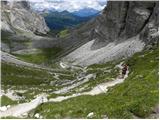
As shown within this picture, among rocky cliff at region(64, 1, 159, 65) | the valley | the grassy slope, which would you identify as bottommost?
the grassy slope

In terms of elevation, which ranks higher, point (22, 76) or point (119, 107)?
point (22, 76)

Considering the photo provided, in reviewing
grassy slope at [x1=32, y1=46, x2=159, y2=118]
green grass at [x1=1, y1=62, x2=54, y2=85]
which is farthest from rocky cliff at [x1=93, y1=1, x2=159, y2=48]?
grassy slope at [x1=32, y1=46, x2=159, y2=118]

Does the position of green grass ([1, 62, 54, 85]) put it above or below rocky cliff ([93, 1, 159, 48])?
below

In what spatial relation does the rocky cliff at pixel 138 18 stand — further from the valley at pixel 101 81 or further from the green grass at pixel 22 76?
the green grass at pixel 22 76

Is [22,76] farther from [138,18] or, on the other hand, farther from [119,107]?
[119,107]

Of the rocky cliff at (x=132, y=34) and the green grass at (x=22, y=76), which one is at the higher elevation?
the rocky cliff at (x=132, y=34)

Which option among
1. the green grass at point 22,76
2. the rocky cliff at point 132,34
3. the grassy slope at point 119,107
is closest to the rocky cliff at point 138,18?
the rocky cliff at point 132,34

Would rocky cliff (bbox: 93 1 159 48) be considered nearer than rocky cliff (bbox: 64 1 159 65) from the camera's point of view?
No

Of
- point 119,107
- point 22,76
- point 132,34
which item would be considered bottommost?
point 119,107

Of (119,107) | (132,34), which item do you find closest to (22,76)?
(132,34)

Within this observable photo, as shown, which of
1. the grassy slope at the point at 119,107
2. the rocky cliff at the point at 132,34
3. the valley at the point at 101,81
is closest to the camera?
the grassy slope at the point at 119,107

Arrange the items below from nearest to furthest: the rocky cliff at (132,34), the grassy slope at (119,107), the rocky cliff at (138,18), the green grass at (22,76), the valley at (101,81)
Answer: the grassy slope at (119,107)
the valley at (101,81)
the green grass at (22,76)
the rocky cliff at (132,34)
the rocky cliff at (138,18)

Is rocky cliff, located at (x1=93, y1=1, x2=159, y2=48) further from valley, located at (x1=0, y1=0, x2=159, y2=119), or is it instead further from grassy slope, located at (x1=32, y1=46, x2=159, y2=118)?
grassy slope, located at (x1=32, y1=46, x2=159, y2=118)

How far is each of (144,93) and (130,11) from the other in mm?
160827
